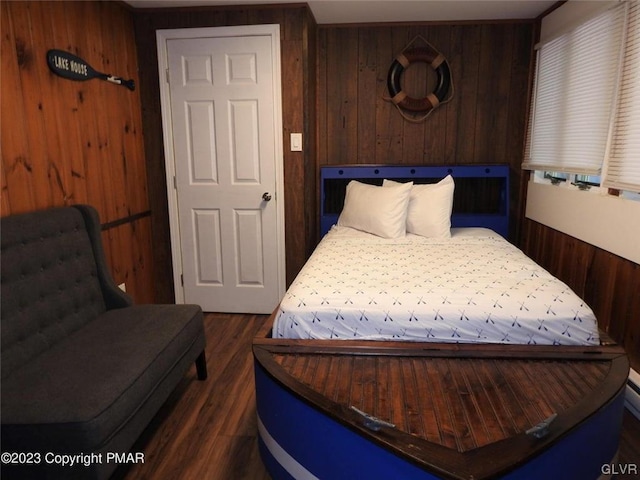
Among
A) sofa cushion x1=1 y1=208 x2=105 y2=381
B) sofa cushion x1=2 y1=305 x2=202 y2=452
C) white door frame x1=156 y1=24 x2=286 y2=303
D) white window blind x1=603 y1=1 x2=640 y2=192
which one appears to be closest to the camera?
sofa cushion x1=2 y1=305 x2=202 y2=452

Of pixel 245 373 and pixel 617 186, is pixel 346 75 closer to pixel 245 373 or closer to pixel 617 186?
pixel 617 186

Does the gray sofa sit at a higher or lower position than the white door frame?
lower

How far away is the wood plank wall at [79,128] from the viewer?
200cm

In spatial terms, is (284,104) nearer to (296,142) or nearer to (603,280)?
(296,142)

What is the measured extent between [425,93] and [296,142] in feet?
3.73

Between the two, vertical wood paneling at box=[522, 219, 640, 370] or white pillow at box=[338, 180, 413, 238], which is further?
white pillow at box=[338, 180, 413, 238]

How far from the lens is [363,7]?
303 centimetres

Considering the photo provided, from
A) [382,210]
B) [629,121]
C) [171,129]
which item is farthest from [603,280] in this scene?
[171,129]

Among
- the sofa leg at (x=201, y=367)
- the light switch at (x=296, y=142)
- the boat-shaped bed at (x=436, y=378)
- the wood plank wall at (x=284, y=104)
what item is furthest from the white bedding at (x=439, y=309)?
the light switch at (x=296, y=142)

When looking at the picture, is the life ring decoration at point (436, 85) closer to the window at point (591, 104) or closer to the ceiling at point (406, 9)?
the ceiling at point (406, 9)

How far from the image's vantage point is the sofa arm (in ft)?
7.43

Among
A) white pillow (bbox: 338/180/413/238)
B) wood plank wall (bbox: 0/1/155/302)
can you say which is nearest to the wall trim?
white pillow (bbox: 338/180/413/238)

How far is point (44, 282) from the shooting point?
6.27ft

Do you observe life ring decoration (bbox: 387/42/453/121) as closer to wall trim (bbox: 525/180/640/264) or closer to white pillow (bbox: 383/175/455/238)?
white pillow (bbox: 383/175/455/238)
